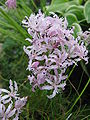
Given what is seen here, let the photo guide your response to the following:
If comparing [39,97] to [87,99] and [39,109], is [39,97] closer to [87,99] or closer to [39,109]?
[39,109]

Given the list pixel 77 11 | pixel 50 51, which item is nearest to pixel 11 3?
pixel 50 51

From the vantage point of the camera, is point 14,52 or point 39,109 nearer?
point 39,109

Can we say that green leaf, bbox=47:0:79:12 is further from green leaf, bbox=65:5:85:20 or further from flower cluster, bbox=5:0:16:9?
flower cluster, bbox=5:0:16:9

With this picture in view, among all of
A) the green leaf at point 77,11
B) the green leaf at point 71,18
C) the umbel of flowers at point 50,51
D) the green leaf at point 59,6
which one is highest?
the green leaf at point 59,6

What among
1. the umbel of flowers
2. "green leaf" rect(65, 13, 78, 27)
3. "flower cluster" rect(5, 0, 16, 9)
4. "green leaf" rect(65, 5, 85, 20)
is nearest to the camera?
the umbel of flowers

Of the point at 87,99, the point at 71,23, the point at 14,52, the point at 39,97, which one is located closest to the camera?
the point at 39,97

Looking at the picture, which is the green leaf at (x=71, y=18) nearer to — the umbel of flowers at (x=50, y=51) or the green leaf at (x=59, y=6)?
the green leaf at (x=59, y=6)

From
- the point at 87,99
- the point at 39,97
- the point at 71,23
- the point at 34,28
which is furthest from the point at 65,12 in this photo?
the point at 34,28

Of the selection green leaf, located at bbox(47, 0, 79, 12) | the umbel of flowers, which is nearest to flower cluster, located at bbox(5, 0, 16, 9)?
the umbel of flowers

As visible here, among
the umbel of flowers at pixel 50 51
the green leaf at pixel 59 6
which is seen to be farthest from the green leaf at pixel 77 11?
the umbel of flowers at pixel 50 51

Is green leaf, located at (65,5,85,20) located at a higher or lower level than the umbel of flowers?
higher

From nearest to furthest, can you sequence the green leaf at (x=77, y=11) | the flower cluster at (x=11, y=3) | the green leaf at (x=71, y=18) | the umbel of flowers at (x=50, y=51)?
the umbel of flowers at (x=50, y=51), the flower cluster at (x=11, y=3), the green leaf at (x=71, y=18), the green leaf at (x=77, y=11)
